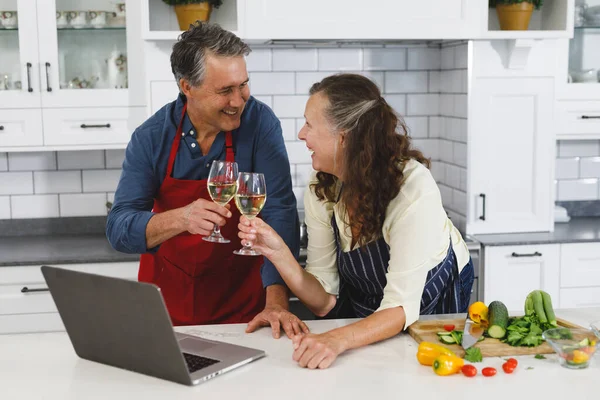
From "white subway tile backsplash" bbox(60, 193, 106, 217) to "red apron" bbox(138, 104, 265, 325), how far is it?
145 cm

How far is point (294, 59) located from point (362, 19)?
54cm

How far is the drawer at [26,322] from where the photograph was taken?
11.7ft

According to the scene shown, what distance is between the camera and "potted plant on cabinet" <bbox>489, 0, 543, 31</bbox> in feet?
12.3

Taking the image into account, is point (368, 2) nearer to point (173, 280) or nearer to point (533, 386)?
point (173, 280)

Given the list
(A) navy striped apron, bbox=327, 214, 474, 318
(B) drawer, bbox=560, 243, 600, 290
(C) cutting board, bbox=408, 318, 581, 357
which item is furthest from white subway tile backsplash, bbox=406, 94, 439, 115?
(C) cutting board, bbox=408, 318, 581, 357

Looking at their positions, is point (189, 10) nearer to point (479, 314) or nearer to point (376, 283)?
point (376, 283)

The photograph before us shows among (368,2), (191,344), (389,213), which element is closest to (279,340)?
(191,344)

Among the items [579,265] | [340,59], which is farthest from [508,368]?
[340,59]

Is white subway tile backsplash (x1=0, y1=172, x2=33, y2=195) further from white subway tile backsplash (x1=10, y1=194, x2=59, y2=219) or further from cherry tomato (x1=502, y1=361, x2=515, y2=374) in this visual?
cherry tomato (x1=502, y1=361, x2=515, y2=374)

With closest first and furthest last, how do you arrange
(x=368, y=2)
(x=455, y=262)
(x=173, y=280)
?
(x=455, y=262) < (x=173, y=280) < (x=368, y=2)

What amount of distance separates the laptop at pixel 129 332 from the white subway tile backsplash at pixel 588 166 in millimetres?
2949

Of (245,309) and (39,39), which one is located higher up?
(39,39)

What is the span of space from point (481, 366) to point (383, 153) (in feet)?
2.25

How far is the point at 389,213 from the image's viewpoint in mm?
2307
